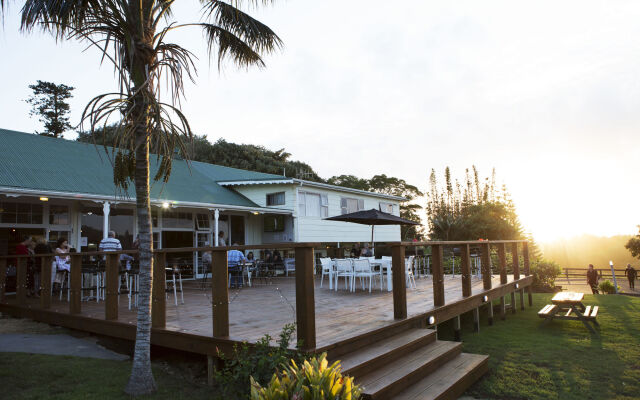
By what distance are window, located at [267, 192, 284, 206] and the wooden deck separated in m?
7.93

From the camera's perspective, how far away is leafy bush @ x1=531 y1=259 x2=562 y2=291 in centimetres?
1476

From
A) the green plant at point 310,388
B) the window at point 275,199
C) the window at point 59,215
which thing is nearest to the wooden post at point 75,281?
the green plant at point 310,388

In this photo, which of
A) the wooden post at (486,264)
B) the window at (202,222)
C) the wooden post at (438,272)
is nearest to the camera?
the wooden post at (438,272)

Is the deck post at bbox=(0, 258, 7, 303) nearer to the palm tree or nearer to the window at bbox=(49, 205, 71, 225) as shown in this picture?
the window at bbox=(49, 205, 71, 225)

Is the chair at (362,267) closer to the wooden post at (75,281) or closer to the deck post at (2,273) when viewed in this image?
the wooden post at (75,281)

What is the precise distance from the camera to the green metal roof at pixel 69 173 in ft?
34.9

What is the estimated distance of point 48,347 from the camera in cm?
621

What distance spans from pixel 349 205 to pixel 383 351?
51.3ft

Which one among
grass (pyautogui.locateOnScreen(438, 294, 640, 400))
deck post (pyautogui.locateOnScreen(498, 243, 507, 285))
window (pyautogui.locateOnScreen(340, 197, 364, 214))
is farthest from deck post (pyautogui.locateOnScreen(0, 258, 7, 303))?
window (pyautogui.locateOnScreen(340, 197, 364, 214))

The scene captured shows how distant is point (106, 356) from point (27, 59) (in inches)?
161

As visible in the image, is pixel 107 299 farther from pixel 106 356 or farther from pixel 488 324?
pixel 488 324

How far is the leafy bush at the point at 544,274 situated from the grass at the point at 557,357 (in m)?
5.21

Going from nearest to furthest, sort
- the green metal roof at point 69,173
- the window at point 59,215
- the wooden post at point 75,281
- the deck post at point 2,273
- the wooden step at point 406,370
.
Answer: the wooden step at point 406,370 → the wooden post at point 75,281 → the deck post at point 2,273 → the green metal roof at point 69,173 → the window at point 59,215

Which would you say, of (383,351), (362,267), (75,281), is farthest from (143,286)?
(362,267)
